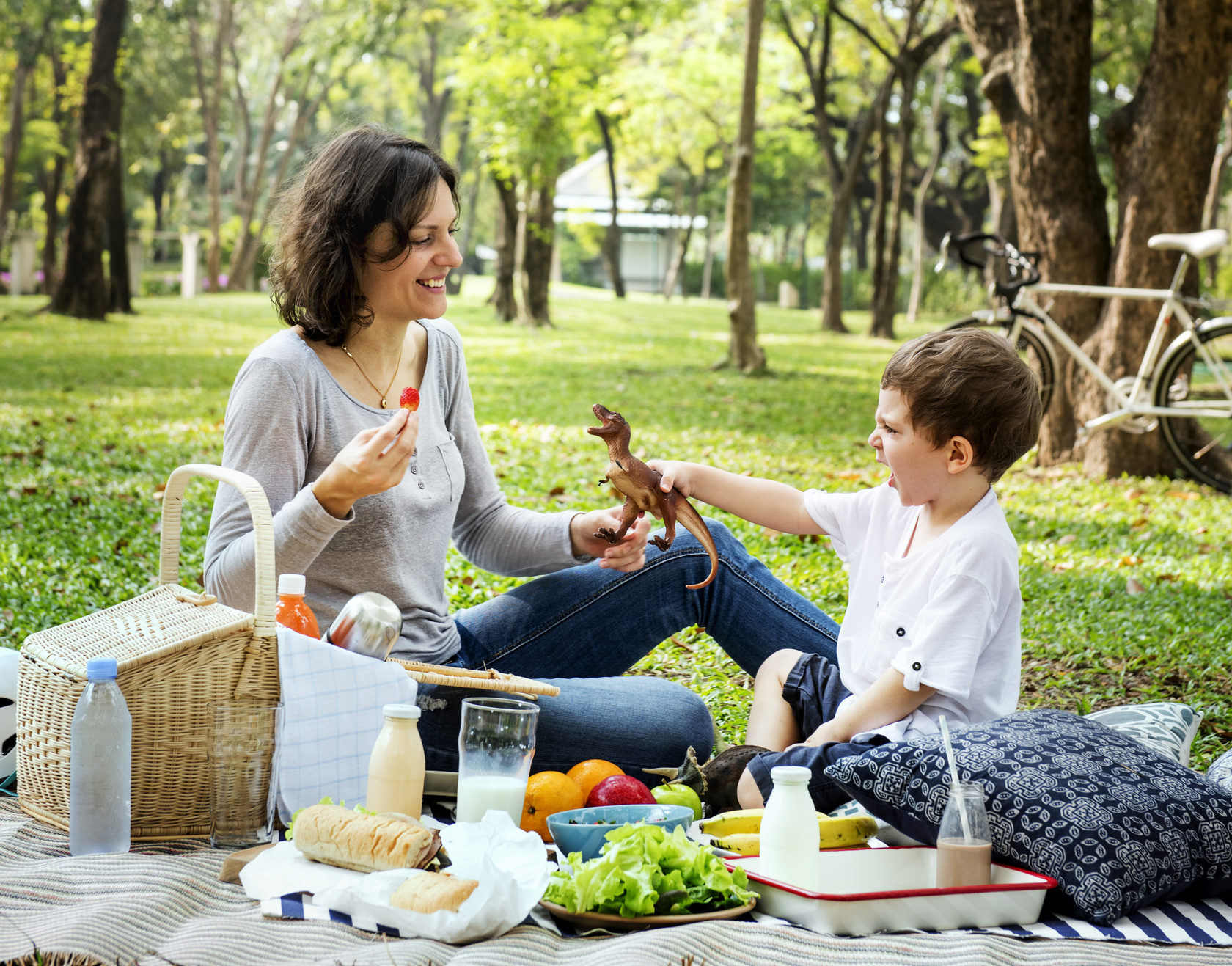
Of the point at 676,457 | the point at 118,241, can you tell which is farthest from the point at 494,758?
the point at 118,241

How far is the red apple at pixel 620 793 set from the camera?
274cm

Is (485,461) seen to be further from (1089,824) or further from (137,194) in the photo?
(137,194)

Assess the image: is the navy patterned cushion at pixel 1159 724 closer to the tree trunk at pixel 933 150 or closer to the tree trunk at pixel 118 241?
the tree trunk at pixel 118 241

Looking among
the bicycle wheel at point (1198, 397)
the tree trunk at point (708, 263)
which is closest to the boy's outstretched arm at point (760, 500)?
the bicycle wheel at point (1198, 397)

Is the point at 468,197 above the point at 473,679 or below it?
above

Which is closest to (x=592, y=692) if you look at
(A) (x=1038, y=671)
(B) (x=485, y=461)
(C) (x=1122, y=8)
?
(B) (x=485, y=461)

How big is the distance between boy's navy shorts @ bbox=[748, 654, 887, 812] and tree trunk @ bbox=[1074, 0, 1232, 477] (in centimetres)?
571

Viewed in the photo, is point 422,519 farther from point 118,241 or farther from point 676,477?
point 118,241

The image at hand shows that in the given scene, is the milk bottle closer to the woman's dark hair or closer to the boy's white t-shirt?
the boy's white t-shirt

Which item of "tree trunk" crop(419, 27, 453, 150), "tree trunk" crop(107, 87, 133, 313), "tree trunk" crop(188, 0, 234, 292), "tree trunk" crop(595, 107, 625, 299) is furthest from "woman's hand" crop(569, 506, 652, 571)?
"tree trunk" crop(419, 27, 453, 150)

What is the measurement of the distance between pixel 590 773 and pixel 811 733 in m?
0.63

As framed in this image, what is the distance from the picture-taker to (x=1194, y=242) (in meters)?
7.28

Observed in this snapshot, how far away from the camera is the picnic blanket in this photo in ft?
6.70

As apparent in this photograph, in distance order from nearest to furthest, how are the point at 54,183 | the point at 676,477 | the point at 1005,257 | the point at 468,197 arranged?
1. the point at 676,477
2. the point at 1005,257
3. the point at 54,183
4. the point at 468,197
